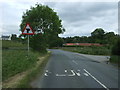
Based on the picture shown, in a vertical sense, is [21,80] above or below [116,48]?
below

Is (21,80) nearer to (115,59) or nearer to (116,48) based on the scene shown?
(115,59)

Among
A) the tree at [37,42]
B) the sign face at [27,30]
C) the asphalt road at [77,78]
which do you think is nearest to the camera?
the asphalt road at [77,78]

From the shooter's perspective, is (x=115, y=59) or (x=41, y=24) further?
(x=41, y=24)

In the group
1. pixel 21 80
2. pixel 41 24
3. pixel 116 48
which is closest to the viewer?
pixel 21 80

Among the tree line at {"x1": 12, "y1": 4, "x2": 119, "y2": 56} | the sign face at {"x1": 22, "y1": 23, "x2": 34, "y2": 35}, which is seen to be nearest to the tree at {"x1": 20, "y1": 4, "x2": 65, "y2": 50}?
the tree line at {"x1": 12, "y1": 4, "x2": 119, "y2": 56}

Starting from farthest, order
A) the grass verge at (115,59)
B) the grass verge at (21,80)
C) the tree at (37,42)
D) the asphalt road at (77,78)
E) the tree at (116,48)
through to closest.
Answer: the tree at (37,42)
the tree at (116,48)
the grass verge at (115,59)
the asphalt road at (77,78)
the grass verge at (21,80)

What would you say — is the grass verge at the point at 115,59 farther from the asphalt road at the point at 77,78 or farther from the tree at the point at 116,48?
the asphalt road at the point at 77,78

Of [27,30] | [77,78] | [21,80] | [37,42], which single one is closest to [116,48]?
[27,30]

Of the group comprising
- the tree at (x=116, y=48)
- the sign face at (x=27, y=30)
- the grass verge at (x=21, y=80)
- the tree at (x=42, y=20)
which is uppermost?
the tree at (x=42, y=20)

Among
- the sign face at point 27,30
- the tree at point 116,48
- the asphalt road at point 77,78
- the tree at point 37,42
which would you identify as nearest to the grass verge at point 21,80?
the asphalt road at point 77,78

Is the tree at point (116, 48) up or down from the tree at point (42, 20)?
down

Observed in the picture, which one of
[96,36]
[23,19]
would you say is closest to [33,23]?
[23,19]

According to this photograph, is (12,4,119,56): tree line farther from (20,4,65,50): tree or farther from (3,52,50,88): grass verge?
(3,52,50,88): grass verge

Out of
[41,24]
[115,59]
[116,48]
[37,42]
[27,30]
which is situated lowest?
[115,59]
